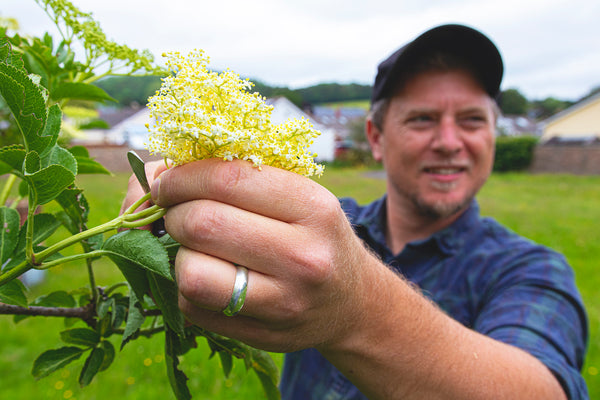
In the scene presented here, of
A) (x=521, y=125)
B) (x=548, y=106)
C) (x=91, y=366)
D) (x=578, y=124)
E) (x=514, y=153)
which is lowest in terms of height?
(x=521, y=125)

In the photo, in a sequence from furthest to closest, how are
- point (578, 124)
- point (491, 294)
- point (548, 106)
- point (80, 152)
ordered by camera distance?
point (548, 106), point (578, 124), point (491, 294), point (80, 152)

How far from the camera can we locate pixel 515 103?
215 ft

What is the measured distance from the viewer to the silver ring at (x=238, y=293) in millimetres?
849

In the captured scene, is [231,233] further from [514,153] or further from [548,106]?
[548,106]

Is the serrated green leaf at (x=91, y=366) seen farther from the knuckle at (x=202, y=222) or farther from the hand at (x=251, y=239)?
the knuckle at (x=202, y=222)

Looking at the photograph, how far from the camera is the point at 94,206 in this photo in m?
9.62

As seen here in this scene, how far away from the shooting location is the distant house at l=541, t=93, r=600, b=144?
1377 inches

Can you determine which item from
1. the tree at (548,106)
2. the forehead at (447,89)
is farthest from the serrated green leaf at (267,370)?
the tree at (548,106)

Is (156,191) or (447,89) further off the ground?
(447,89)

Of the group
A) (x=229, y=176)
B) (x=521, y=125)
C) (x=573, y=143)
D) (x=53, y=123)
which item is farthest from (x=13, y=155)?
(x=521, y=125)

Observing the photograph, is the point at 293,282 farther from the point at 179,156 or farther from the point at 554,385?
the point at 554,385

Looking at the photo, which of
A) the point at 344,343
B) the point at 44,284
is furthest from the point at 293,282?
the point at 44,284

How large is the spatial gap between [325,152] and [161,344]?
112ft

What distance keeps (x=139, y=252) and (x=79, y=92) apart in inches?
24.4
